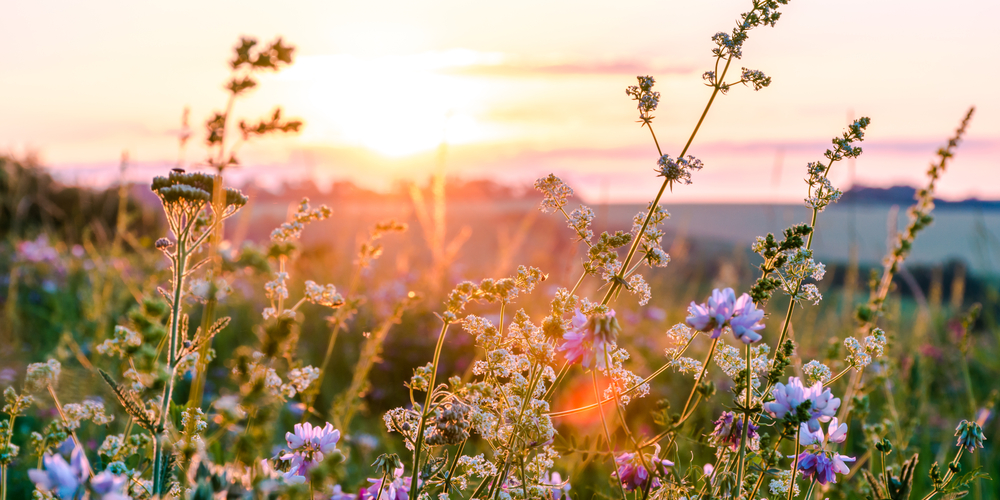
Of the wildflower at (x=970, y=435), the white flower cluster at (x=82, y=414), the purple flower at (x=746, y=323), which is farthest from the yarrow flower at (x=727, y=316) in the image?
the white flower cluster at (x=82, y=414)

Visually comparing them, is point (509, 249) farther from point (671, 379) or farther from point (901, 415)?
point (901, 415)

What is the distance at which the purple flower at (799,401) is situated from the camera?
1196 mm

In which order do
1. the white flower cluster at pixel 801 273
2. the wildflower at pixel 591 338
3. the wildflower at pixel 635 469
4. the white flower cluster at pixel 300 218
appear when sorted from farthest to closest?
the white flower cluster at pixel 300 218 → the wildflower at pixel 635 469 → the white flower cluster at pixel 801 273 → the wildflower at pixel 591 338

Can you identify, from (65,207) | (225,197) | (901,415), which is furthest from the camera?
(65,207)

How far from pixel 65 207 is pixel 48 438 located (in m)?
12.4

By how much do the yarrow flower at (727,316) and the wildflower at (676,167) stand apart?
23 centimetres

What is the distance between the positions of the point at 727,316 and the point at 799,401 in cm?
22

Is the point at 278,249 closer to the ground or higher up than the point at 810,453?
higher up

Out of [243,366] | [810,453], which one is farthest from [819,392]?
[243,366]

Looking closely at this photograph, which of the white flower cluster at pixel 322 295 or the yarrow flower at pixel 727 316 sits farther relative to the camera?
the white flower cluster at pixel 322 295

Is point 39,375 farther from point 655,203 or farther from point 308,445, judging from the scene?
point 655,203

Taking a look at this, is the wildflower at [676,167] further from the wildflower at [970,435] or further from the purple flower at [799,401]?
the wildflower at [970,435]


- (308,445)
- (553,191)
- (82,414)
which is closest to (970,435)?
(553,191)

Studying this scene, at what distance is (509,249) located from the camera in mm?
4738
